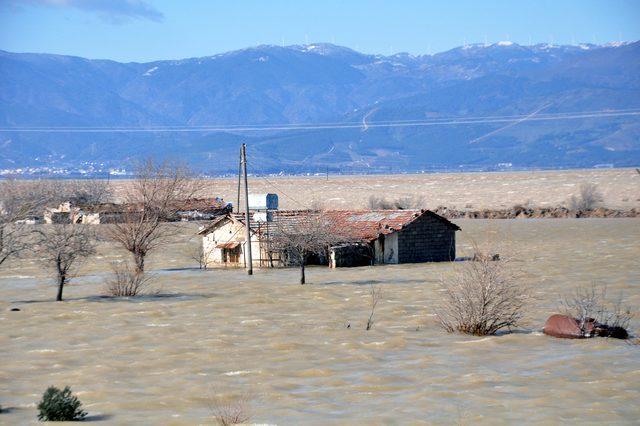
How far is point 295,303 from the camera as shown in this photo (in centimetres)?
3169

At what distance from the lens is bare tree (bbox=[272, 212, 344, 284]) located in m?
39.2

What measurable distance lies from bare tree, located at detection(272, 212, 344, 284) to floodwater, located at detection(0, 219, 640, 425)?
1.92m

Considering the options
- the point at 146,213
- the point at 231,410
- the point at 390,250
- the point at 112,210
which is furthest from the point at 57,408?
the point at 112,210

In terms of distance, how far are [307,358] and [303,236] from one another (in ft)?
55.6

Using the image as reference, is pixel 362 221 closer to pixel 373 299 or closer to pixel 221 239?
pixel 221 239

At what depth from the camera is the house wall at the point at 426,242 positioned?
149 feet

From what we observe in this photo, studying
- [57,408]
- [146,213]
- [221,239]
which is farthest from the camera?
[221,239]

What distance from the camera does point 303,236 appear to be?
129 feet

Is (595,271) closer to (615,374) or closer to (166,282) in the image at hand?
(166,282)

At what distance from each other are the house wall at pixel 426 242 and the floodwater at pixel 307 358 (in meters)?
7.37

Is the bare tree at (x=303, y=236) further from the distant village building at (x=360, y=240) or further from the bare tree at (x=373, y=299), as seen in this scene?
the bare tree at (x=373, y=299)

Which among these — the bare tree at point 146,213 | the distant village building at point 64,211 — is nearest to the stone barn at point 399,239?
the bare tree at point 146,213

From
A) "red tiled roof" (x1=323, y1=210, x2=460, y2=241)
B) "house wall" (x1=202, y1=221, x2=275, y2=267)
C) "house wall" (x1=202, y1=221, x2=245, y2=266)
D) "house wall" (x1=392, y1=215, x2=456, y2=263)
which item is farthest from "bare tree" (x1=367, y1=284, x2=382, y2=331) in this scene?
"house wall" (x1=202, y1=221, x2=245, y2=266)

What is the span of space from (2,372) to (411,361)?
8280 millimetres
